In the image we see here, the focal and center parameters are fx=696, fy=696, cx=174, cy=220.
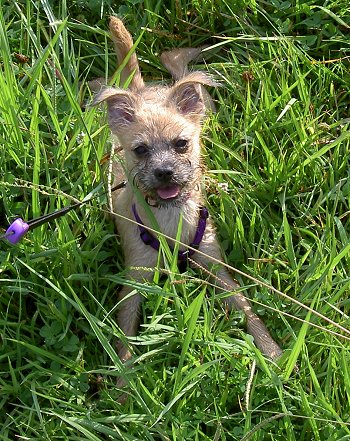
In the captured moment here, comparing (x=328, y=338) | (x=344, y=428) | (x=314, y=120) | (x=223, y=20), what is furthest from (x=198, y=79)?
(x=344, y=428)

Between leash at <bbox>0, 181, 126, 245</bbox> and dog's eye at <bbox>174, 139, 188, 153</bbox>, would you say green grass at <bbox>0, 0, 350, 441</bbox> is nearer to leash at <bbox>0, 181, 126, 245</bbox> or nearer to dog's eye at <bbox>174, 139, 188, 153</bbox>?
leash at <bbox>0, 181, 126, 245</bbox>

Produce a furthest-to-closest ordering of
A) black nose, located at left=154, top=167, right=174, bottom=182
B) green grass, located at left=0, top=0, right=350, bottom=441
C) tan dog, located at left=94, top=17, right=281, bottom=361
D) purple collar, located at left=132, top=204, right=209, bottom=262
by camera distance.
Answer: purple collar, located at left=132, top=204, right=209, bottom=262, tan dog, located at left=94, top=17, right=281, bottom=361, black nose, located at left=154, top=167, right=174, bottom=182, green grass, located at left=0, top=0, right=350, bottom=441

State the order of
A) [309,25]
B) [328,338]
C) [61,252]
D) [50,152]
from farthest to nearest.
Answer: [309,25] < [50,152] < [61,252] < [328,338]

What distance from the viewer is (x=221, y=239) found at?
3727mm

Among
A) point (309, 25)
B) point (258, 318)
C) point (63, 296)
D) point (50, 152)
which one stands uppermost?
point (309, 25)

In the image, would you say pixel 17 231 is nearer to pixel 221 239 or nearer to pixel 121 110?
pixel 121 110

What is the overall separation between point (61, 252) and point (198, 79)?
42.7 inches

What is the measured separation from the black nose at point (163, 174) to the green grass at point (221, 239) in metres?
0.34

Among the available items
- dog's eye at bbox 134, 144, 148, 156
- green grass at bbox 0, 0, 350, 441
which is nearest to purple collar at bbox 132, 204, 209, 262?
green grass at bbox 0, 0, 350, 441

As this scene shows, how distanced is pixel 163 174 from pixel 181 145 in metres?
0.24

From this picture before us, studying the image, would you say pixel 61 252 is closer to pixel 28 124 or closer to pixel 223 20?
pixel 28 124

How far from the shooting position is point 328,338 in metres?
3.12

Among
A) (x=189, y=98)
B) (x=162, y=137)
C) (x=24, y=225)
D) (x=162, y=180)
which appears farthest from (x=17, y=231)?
(x=189, y=98)

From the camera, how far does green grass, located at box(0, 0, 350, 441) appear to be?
3039 millimetres
